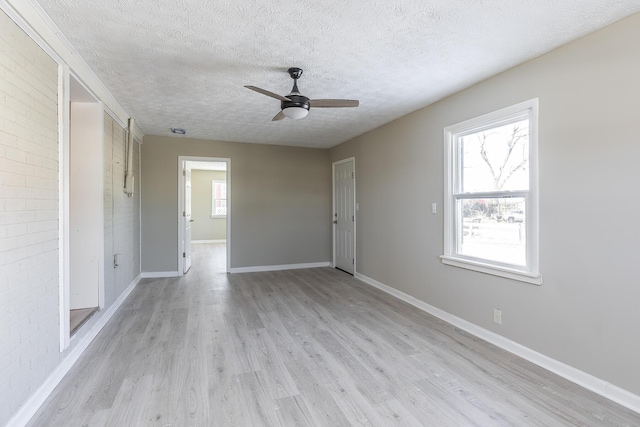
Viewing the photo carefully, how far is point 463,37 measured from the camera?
2111 millimetres

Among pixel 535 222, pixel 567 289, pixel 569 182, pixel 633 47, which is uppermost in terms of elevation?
pixel 633 47

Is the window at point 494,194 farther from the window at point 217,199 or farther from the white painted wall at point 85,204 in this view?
the window at point 217,199

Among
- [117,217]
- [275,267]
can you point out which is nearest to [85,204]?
[117,217]

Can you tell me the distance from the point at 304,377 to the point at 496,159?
2504 millimetres

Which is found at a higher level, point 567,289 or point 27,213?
point 27,213

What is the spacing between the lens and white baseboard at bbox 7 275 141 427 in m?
1.68

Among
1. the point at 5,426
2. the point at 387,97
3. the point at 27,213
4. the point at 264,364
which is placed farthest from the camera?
the point at 387,97

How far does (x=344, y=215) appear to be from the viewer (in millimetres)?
5684

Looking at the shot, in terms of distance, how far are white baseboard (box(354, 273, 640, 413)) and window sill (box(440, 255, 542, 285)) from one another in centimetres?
54

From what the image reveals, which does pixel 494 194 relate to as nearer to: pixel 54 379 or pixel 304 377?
pixel 304 377

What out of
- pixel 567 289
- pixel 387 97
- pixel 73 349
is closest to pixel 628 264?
pixel 567 289

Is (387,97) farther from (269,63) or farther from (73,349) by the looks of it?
(73,349)

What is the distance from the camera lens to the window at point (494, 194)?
8.04 feet

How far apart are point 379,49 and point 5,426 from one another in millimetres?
3183
